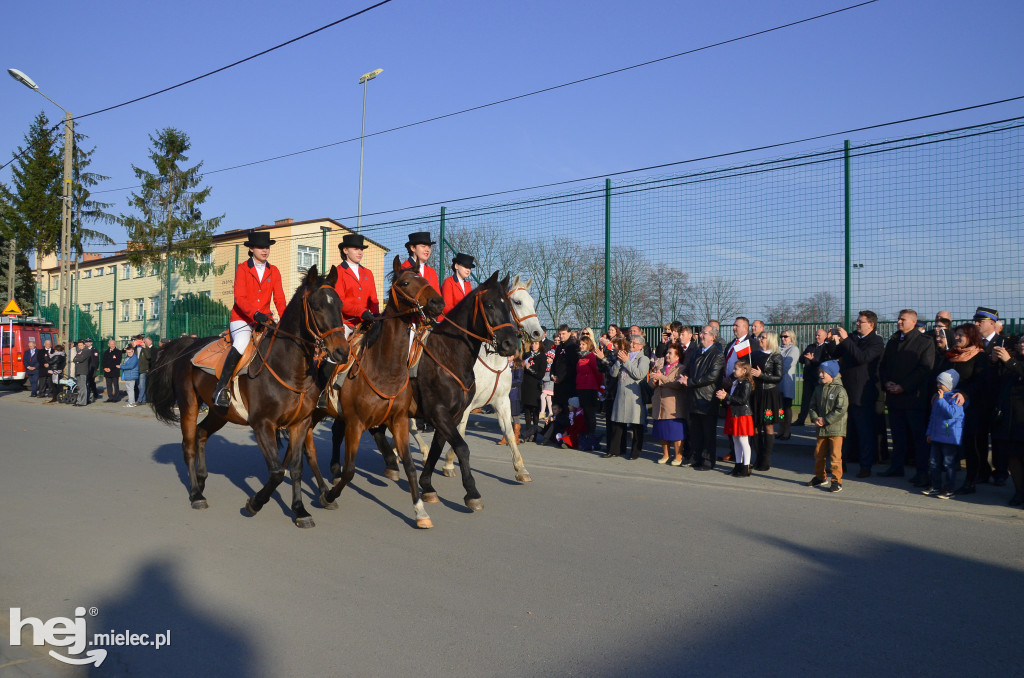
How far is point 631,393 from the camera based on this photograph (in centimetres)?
1220

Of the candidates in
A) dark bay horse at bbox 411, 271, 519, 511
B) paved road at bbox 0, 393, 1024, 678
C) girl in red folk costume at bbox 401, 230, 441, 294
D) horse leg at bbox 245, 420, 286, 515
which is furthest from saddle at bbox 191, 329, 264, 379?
girl in red folk costume at bbox 401, 230, 441, 294

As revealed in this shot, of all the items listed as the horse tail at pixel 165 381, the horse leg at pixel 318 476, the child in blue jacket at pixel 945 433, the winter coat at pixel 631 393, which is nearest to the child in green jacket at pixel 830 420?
the child in blue jacket at pixel 945 433

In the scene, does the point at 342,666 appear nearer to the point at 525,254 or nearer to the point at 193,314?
the point at 525,254

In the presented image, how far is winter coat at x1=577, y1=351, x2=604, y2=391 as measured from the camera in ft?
43.5

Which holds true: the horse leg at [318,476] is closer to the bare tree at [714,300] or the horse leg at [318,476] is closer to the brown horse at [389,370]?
the brown horse at [389,370]

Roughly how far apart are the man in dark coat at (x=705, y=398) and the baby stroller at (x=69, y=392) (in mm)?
19882

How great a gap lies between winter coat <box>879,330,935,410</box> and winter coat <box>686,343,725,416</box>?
7.07 feet

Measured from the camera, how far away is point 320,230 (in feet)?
71.8

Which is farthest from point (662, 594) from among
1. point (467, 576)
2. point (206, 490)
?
point (206, 490)

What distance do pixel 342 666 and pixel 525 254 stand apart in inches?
534

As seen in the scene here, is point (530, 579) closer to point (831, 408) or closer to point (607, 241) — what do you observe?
point (831, 408)

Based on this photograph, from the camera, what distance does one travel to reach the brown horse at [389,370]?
7.48m

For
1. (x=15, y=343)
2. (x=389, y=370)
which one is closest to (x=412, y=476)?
(x=389, y=370)

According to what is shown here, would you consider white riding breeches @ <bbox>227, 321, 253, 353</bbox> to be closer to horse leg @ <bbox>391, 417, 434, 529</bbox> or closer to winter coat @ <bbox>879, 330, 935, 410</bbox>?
horse leg @ <bbox>391, 417, 434, 529</bbox>
